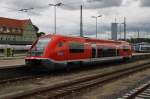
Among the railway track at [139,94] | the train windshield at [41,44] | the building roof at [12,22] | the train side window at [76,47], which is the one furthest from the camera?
the building roof at [12,22]

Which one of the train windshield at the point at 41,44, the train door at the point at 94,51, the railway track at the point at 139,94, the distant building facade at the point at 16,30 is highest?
the distant building facade at the point at 16,30

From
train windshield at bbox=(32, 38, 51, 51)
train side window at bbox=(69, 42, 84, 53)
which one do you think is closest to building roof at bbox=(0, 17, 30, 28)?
train side window at bbox=(69, 42, 84, 53)

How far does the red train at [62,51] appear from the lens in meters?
21.6

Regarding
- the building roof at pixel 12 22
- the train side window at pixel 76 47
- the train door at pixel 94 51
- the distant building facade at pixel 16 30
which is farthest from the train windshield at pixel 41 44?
the building roof at pixel 12 22

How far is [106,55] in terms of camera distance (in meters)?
31.3

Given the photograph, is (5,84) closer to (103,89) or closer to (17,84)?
(17,84)

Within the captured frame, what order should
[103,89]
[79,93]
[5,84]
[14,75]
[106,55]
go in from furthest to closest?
[106,55] → [14,75] → [5,84] → [103,89] → [79,93]

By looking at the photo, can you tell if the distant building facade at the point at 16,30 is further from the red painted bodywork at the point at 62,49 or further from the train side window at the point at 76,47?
the train side window at the point at 76,47

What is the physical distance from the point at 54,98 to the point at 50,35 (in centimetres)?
1087

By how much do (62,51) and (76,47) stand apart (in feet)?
7.91

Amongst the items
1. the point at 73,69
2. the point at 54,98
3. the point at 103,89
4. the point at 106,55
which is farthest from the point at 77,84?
the point at 106,55

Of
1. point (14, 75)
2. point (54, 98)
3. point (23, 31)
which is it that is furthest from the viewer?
point (23, 31)

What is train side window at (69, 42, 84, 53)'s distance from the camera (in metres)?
23.8

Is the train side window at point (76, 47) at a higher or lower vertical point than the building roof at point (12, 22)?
lower
